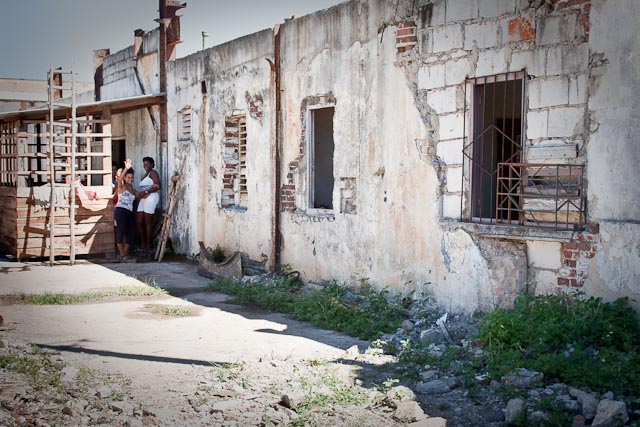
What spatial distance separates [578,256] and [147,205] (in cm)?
986

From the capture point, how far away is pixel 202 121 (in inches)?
→ 560

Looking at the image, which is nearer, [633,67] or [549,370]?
[549,370]

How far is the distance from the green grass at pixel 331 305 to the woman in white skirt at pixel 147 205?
4.65 m

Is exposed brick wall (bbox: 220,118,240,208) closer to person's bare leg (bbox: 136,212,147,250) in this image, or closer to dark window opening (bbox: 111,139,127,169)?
person's bare leg (bbox: 136,212,147,250)

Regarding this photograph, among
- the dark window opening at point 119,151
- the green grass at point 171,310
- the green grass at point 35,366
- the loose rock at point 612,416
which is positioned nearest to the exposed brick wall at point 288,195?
the green grass at point 171,310

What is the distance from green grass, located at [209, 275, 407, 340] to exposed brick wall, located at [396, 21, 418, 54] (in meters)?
3.01

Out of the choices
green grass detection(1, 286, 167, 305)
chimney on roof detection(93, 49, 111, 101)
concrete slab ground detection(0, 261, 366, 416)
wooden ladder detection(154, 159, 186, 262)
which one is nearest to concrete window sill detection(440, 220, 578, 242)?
concrete slab ground detection(0, 261, 366, 416)

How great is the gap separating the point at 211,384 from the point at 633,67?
465cm

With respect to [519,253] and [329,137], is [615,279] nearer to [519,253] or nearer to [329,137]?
[519,253]

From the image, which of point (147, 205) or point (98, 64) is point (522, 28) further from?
point (98, 64)

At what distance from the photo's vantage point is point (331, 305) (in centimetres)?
921

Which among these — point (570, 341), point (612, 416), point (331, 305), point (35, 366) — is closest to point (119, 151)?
point (331, 305)

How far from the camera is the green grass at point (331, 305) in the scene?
846 cm

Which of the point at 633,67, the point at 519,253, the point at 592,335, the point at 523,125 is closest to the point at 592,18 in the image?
the point at 633,67
